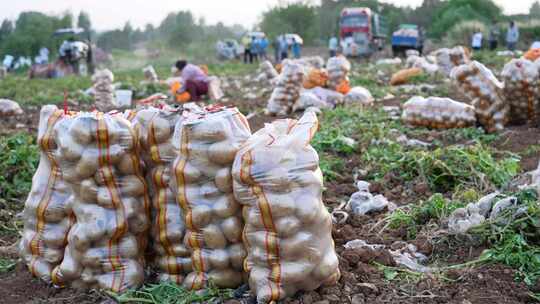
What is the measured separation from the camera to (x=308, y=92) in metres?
Answer: 9.11

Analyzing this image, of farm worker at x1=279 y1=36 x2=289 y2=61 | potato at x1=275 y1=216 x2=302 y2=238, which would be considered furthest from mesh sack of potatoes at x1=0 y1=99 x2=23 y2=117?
farm worker at x1=279 y1=36 x2=289 y2=61

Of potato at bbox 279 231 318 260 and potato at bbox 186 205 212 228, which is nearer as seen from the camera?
potato at bbox 279 231 318 260

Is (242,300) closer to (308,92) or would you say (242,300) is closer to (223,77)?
A: (308,92)


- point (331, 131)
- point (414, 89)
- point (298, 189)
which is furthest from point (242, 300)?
point (414, 89)

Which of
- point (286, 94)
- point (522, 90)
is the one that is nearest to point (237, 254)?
point (522, 90)

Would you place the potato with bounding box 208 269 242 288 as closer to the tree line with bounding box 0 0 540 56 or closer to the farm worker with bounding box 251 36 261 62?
the farm worker with bounding box 251 36 261 62

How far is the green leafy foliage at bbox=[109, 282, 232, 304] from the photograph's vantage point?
275 centimetres

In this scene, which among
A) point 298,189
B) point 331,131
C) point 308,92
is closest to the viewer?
point 298,189

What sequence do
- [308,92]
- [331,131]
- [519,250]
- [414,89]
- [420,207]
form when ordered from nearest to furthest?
[519,250], [420,207], [331,131], [308,92], [414,89]

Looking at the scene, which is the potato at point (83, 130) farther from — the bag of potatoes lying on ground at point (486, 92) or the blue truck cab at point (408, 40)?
the blue truck cab at point (408, 40)

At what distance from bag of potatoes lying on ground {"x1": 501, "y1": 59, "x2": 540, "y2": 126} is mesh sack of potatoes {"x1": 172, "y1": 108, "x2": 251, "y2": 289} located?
4469mm

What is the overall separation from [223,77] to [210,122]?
14652 millimetres

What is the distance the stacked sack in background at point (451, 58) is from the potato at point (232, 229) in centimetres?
1045

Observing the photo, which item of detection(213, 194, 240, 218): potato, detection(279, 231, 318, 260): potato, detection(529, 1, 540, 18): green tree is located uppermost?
→ detection(529, 1, 540, 18): green tree
